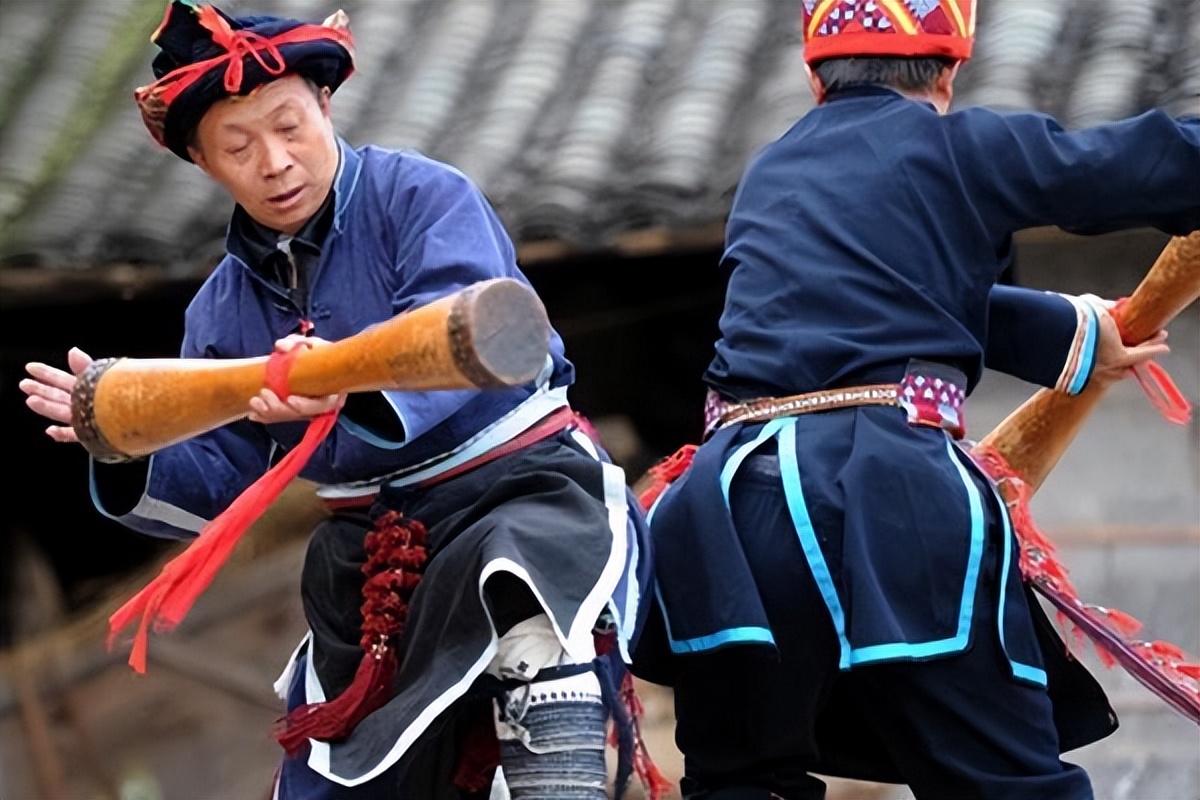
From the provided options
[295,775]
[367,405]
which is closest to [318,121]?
[367,405]

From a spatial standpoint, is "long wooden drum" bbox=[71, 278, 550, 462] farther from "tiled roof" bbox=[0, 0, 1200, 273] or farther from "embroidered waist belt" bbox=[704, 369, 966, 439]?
"tiled roof" bbox=[0, 0, 1200, 273]

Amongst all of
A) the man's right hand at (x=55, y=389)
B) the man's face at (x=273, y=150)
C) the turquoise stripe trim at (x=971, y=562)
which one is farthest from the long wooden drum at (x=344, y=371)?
the turquoise stripe trim at (x=971, y=562)

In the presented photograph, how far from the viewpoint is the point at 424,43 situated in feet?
18.8

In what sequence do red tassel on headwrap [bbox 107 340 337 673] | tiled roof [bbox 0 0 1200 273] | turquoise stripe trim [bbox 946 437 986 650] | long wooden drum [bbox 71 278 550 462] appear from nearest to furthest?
long wooden drum [bbox 71 278 550 462], red tassel on headwrap [bbox 107 340 337 673], turquoise stripe trim [bbox 946 437 986 650], tiled roof [bbox 0 0 1200 273]

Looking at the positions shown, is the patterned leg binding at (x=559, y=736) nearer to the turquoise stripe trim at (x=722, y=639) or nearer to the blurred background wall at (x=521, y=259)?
the turquoise stripe trim at (x=722, y=639)

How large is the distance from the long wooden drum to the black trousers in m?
0.60

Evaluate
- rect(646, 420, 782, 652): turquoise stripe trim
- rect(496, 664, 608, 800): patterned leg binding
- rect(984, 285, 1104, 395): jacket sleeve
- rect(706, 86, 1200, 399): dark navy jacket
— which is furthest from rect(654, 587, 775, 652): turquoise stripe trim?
rect(984, 285, 1104, 395): jacket sleeve

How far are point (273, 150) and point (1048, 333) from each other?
3.86 feet

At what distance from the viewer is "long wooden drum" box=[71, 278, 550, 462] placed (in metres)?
2.90

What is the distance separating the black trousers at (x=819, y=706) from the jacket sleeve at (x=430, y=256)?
1.67 feet

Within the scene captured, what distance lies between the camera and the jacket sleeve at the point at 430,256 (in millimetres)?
3139

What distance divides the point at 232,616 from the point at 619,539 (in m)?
2.78

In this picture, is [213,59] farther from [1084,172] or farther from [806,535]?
[1084,172]

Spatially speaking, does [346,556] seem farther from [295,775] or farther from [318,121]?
[318,121]
